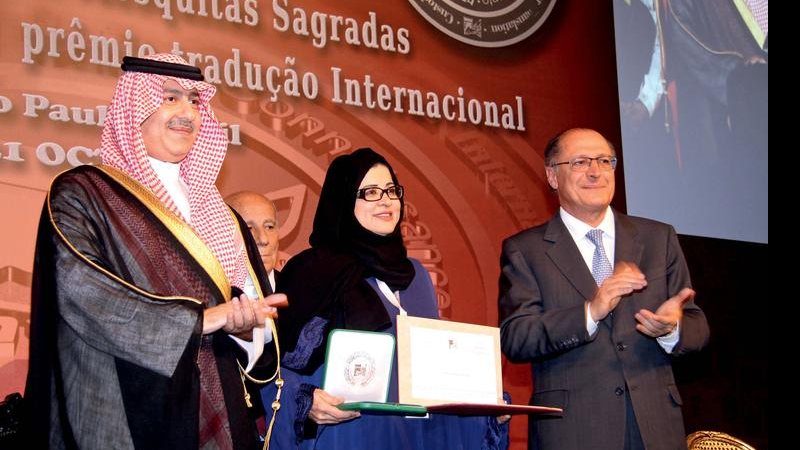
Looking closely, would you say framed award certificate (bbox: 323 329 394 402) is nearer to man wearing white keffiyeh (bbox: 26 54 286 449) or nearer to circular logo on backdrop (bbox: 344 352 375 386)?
circular logo on backdrop (bbox: 344 352 375 386)

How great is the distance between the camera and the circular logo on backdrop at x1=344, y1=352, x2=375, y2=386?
3.12 m

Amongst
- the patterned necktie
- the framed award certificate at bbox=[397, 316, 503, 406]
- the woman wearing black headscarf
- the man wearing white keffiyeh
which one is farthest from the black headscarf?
the patterned necktie

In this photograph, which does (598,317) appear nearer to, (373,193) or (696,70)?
(373,193)

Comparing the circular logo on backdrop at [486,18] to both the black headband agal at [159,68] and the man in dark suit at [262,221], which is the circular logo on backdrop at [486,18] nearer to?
the man in dark suit at [262,221]

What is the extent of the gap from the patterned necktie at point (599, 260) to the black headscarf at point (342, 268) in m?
0.62

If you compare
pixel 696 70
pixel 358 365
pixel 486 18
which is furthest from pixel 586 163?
pixel 696 70

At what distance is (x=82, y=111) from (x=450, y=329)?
1.99m

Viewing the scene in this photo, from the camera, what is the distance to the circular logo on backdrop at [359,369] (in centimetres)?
312

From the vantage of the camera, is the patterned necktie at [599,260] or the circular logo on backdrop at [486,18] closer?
the patterned necktie at [599,260]

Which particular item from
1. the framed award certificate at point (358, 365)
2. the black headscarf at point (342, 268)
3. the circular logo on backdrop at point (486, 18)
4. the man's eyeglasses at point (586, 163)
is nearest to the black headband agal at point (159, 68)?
the black headscarf at point (342, 268)

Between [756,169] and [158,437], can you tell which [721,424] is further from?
[158,437]

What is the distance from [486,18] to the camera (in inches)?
229

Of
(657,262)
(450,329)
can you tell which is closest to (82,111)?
(450,329)

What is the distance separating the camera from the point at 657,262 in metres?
3.57
